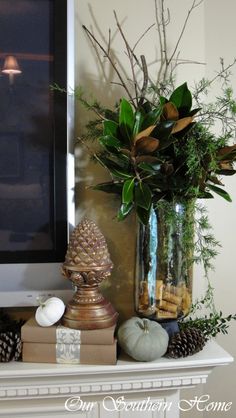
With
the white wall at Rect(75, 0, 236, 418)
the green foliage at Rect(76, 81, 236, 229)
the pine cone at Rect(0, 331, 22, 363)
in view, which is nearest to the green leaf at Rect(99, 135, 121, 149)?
the green foliage at Rect(76, 81, 236, 229)

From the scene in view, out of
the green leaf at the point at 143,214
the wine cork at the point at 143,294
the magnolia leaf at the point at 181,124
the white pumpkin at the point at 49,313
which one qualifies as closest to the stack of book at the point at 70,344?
the white pumpkin at the point at 49,313

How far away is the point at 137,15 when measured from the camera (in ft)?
3.66

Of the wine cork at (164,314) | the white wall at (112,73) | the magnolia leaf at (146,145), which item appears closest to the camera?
the magnolia leaf at (146,145)

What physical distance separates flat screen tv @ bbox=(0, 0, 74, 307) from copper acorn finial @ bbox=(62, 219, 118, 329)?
109 mm

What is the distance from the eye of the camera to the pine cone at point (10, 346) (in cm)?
87

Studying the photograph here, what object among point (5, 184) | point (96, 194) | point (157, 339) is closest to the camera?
point (157, 339)

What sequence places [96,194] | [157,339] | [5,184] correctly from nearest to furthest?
[157,339] → [5,184] → [96,194]

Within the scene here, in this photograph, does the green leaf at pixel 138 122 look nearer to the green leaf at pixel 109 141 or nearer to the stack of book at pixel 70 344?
the green leaf at pixel 109 141

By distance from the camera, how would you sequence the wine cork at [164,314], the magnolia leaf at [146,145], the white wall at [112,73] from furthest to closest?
1. the white wall at [112,73]
2. the wine cork at [164,314]
3. the magnolia leaf at [146,145]

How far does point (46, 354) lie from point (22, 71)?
0.67 m

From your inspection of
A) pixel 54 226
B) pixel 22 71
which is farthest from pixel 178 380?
pixel 22 71

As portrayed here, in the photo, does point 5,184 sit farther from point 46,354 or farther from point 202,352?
point 202,352

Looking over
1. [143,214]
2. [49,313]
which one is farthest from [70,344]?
[143,214]

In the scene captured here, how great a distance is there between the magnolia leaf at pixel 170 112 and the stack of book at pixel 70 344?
0.49m
